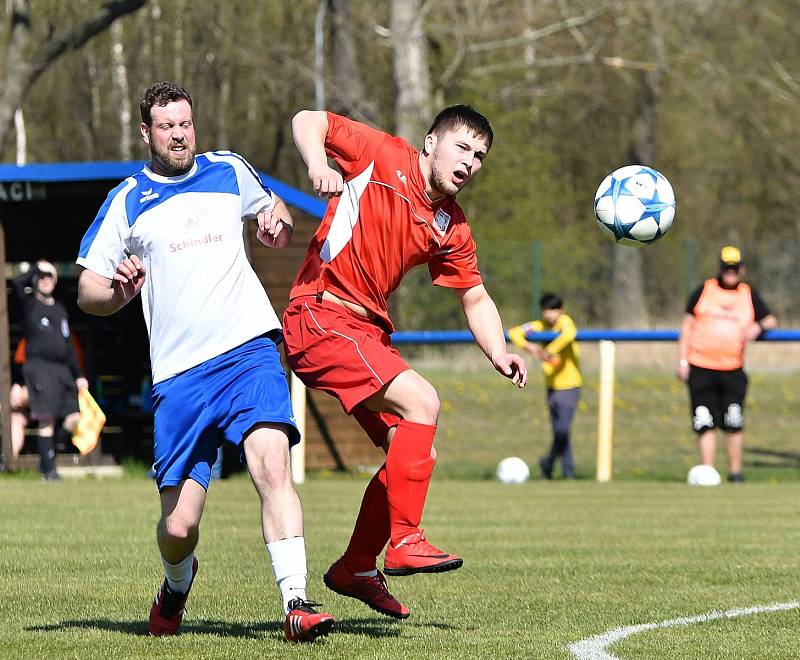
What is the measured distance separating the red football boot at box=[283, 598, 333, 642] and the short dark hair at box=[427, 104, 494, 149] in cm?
195

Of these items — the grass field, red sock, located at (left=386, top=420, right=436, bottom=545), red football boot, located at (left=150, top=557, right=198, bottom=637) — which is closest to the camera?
red sock, located at (left=386, top=420, right=436, bottom=545)

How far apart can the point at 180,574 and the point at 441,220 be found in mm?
1790

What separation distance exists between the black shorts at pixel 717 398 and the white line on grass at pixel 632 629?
27.1 ft

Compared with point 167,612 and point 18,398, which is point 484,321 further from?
point 18,398

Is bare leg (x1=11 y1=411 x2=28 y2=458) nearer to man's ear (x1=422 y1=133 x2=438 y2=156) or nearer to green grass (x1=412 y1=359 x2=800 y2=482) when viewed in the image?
green grass (x1=412 y1=359 x2=800 y2=482)

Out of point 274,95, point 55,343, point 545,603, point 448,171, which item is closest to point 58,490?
point 55,343

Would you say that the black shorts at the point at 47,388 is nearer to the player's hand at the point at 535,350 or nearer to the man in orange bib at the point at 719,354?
the player's hand at the point at 535,350

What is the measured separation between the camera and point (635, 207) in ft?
25.1

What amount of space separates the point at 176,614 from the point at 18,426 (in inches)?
416

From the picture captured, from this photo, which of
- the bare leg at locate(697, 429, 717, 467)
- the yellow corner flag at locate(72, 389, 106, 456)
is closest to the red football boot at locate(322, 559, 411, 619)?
the bare leg at locate(697, 429, 717, 467)

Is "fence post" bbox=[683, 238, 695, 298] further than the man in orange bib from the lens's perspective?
Yes

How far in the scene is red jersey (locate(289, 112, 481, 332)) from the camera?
19.8ft

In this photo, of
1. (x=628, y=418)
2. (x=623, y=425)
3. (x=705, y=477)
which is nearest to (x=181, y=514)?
(x=705, y=477)

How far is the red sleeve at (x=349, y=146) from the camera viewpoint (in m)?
6.07
